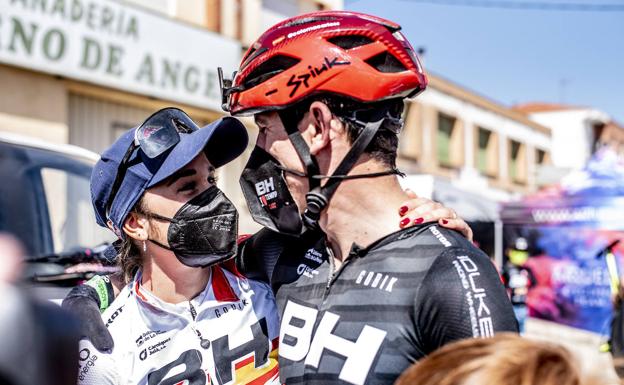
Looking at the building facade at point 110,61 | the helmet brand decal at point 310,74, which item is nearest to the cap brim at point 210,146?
the helmet brand decal at point 310,74

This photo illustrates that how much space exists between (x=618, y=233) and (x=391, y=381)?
1014 cm

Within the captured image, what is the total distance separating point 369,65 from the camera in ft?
6.75

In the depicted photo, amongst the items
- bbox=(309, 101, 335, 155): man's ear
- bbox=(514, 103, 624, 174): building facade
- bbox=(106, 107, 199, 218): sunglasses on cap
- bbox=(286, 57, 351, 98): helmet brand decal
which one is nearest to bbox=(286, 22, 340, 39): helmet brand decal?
bbox=(286, 57, 351, 98): helmet brand decal

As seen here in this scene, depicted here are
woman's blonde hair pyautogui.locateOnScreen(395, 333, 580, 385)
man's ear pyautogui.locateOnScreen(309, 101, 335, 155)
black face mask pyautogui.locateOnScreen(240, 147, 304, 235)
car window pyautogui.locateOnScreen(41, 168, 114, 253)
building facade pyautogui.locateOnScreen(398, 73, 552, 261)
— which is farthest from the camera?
building facade pyautogui.locateOnScreen(398, 73, 552, 261)

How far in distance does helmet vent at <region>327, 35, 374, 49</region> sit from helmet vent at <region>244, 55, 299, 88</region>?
0.43 ft

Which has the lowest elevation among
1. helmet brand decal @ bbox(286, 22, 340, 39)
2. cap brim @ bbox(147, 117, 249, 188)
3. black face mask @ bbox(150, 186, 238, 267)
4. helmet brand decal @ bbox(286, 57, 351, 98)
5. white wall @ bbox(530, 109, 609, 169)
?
white wall @ bbox(530, 109, 609, 169)

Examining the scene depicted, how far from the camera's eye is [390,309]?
1.75m

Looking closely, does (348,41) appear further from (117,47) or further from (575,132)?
(575,132)

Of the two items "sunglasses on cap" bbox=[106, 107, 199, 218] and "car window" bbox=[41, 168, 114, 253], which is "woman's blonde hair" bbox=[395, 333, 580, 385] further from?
"car window" bbox=[41, 168, 114, 253]

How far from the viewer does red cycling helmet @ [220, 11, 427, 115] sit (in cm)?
204

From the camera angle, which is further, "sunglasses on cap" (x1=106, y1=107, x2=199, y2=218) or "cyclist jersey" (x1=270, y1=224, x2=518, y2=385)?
"sunglasses on cap" (x1=106, y1=107, x2=199, y2=218)

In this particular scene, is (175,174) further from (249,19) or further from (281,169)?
A: (249,19)

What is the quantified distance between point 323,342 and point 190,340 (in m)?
0.47

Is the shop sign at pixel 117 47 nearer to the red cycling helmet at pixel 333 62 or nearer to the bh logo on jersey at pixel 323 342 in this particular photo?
the red cycling helmet at pixel 333 62
